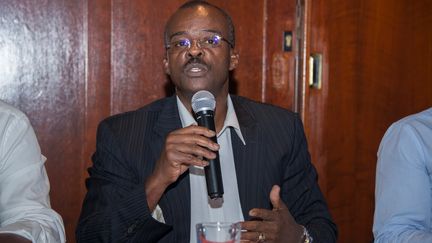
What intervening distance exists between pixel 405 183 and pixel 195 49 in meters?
0.92

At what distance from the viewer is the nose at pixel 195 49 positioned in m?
2.43

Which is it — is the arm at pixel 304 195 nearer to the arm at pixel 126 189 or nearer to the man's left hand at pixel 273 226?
the man's left hand at pixel 273 226

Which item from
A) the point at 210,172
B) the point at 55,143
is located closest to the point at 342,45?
the point at 55,143

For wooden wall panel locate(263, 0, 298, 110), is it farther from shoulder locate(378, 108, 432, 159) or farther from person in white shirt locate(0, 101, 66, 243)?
person in white shirt locate(0, 101, 66, 243)

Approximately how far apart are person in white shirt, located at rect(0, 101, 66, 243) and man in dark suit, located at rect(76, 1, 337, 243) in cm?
27

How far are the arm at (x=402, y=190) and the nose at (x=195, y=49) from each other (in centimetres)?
79

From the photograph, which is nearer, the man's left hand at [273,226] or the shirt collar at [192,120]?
the man's left hand at [273,226]

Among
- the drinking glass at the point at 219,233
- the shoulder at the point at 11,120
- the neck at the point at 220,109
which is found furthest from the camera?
the neck at the point at 220,109

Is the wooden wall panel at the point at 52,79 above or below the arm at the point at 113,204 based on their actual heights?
above

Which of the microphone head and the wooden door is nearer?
the microphone head

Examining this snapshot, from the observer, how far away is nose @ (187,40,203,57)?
2430mm

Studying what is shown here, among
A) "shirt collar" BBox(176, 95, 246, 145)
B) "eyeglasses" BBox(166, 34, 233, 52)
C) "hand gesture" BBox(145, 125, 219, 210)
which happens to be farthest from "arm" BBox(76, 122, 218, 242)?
"eyeglasses" BBox(166, 34, 233, 52)

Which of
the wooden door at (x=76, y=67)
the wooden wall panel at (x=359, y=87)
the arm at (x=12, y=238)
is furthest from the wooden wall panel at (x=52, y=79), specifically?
the arm at (x=12, y=238)

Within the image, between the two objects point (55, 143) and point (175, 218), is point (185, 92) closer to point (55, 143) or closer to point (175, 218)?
point (175, 218)
